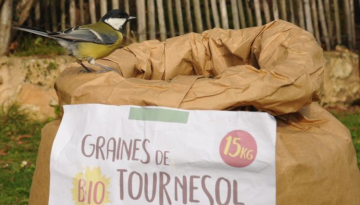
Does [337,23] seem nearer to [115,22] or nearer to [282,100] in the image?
[115,22]

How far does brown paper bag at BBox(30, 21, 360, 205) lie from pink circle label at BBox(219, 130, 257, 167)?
0.09m

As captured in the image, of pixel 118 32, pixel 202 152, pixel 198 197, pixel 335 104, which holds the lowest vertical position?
pixel 335 104

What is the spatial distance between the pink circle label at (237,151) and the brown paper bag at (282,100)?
0.09 m

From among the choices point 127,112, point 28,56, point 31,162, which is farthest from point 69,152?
point 28,56

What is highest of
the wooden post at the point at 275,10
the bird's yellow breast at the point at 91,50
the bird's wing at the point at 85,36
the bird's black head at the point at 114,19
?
the bird's black head at the point at 114,19

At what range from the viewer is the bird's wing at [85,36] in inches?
110

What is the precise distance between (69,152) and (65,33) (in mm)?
697

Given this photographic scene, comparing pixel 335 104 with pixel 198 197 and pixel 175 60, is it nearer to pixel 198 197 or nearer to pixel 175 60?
pixel 175 60

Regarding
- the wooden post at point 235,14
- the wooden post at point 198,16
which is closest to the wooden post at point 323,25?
the wooden post at point 235,14

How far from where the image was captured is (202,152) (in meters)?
2.11

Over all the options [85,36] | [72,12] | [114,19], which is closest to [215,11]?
[72,12]

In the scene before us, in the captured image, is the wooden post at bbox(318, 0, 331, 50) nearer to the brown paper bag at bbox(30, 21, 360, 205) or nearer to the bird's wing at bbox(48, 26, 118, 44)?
the brown paper bag at bbox(30, 21, 360, 205)

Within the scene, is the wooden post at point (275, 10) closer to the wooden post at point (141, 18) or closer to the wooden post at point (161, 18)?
the wooden post at point (161, 18)

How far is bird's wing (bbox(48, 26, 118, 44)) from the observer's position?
9.21 ft
